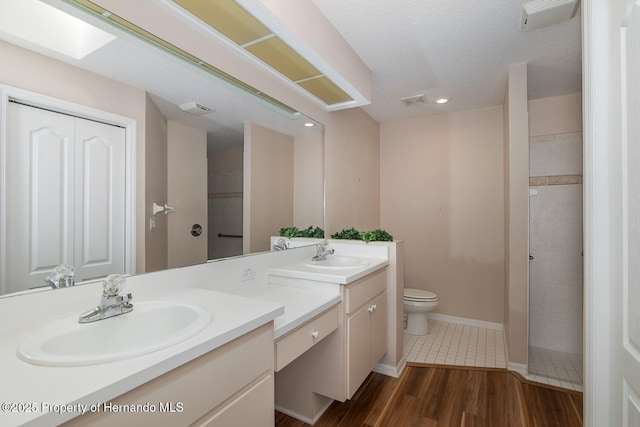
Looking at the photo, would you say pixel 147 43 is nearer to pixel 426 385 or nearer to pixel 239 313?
pixel 239 313

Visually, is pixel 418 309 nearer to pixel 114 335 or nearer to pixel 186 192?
pixel 186 192

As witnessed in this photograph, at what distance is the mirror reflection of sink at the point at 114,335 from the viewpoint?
2.35ft

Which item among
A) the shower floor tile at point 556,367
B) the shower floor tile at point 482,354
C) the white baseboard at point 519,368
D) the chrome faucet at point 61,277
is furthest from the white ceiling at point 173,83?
the shower floor tile at point 556,367

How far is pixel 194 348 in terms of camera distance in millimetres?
797

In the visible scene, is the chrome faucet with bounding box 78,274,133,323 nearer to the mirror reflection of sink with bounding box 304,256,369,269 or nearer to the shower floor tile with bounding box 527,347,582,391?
the mirror reflection of sink with bounding box 304,256,369,269

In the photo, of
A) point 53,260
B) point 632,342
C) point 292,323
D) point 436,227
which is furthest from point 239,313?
point 436,227

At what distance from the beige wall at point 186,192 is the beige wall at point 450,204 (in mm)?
2643

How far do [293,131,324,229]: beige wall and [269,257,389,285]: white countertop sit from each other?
17.8 inches

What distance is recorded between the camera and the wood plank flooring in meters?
1.76

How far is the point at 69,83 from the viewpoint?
39.5 inches

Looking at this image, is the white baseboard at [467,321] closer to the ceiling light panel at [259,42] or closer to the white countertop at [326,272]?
the white countertop at [326,272]

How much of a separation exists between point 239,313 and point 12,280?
701 mm

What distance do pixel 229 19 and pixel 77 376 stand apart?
1.53 m

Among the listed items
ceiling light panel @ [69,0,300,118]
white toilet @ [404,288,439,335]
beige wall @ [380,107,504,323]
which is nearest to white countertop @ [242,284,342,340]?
ceiling light panel @ [69,0,300,118]
